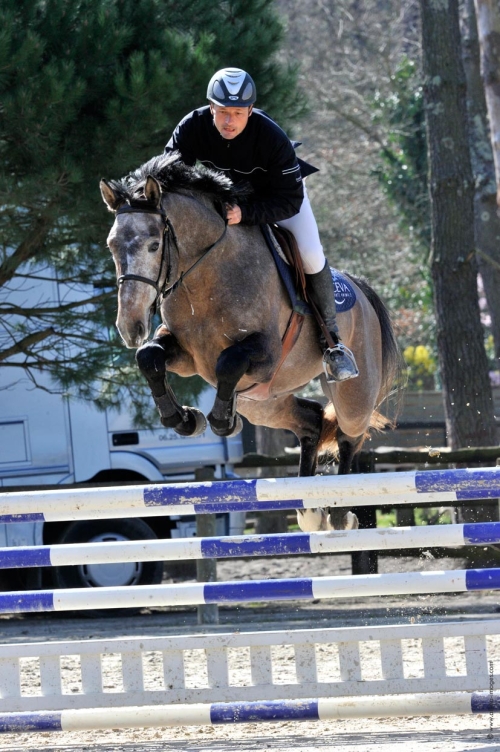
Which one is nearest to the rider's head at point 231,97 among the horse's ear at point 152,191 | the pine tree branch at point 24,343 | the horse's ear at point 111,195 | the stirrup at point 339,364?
the horse's ear at point 152,191

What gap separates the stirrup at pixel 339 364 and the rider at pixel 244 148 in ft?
2.20

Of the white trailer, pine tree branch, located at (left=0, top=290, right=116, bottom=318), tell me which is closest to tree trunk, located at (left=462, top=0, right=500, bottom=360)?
the white trailer

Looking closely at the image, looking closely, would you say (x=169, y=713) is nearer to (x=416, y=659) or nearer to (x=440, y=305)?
(x=416, y=659)

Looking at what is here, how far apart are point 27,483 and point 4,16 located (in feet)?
13.0

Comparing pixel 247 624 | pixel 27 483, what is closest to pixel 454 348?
pixel 247 624

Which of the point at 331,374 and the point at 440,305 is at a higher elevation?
the point at 440,305

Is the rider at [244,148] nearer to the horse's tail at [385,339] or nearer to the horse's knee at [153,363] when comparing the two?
the horse's knee at [153,363]

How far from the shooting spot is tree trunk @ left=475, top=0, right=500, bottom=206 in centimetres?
823

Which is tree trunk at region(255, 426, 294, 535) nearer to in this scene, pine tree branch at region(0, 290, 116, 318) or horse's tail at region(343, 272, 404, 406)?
pine tree branch at region(0, 290, 116, 318)

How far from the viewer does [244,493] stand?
11.7ft

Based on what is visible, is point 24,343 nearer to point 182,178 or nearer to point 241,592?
point 182,178

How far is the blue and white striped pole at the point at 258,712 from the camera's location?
3457 mm

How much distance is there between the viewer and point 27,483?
8.48 metres

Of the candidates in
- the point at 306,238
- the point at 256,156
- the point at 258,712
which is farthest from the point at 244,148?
the point at 258,712
